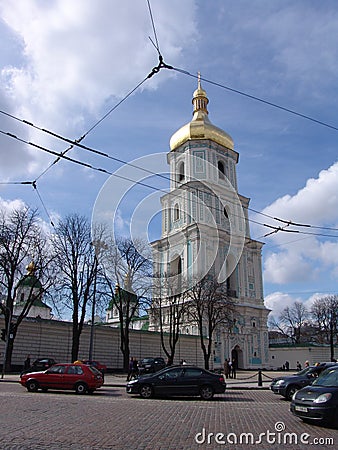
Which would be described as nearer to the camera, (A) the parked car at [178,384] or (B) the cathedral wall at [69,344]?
(A) the parked car at [178,384]

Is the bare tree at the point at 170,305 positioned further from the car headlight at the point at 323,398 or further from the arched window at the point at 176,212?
the car headlight at the point at 323,398

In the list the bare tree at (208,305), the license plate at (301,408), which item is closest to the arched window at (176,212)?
the bare tree at (208,305)

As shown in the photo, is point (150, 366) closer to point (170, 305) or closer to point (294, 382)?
point (170, 305)

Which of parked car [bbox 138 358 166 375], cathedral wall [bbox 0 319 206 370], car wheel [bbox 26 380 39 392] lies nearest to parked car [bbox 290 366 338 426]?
car wheel [bbox 26 380 39 392]

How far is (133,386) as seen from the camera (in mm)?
17219

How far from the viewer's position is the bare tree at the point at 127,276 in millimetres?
35969

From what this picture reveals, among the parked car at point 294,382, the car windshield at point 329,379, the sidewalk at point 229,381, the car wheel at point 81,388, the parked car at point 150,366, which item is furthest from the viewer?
the parked car at point 150,366

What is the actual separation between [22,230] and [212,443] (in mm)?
26027

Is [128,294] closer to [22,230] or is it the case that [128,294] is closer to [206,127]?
[22,230]

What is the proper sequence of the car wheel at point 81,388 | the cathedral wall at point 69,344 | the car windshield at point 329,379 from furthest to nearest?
the cathedral wall at point 69,344 → the car wheel at point 81,388 → the car windshield at point 329,379

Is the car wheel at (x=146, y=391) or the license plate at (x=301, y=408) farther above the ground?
the license plate at (x=301, y=408)

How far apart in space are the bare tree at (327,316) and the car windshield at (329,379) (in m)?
55.4

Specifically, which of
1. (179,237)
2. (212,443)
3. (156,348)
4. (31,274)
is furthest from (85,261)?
(212,443)

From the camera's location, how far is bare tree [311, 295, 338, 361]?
215 feet
